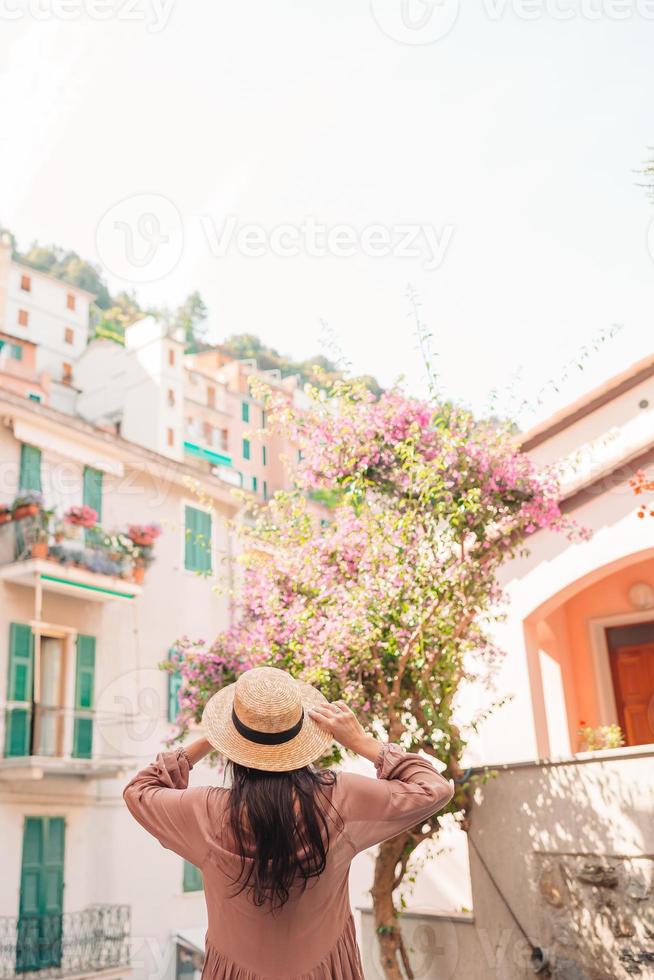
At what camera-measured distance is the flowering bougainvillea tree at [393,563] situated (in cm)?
681

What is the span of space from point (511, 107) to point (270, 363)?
24.1 metres

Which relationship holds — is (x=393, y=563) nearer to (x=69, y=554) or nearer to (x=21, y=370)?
(x=69, y=554)

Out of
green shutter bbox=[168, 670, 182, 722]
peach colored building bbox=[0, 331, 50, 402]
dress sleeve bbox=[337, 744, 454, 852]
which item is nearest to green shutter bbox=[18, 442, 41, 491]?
green shutter bbox=[168, 670, 182, 722]

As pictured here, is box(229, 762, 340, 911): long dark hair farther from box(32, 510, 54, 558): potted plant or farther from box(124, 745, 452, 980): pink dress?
box(32, 510, 54, 558): potted plant

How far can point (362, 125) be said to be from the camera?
46.4 ft

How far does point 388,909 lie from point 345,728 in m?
5.23

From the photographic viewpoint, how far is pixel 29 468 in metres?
14.9

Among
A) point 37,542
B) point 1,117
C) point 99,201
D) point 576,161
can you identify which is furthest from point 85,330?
point 576,161

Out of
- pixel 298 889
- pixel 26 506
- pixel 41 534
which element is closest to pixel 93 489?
pixel 26 506

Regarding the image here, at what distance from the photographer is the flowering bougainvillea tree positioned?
6.81 m

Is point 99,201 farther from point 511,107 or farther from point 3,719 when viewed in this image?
point 3,719

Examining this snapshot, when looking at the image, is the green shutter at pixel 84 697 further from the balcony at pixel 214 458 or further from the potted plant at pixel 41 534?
the balcony at pixel 214 458

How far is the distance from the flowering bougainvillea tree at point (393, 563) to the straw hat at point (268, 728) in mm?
4117

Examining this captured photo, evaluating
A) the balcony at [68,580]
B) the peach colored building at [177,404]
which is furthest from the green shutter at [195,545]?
the balcony at [68,580]
